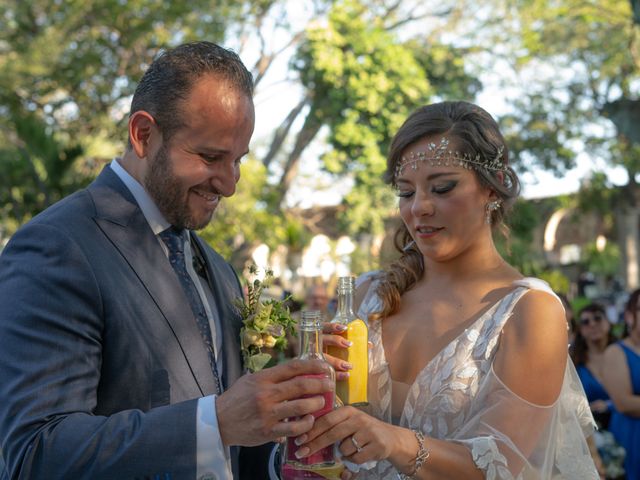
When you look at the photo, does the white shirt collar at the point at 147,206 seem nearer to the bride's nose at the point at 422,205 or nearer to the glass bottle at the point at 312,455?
the glass bottle at the point at 312,455

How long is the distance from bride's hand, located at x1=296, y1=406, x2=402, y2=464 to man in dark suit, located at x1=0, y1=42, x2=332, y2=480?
0.37 ft

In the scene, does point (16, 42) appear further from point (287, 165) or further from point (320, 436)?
point (320, 436)

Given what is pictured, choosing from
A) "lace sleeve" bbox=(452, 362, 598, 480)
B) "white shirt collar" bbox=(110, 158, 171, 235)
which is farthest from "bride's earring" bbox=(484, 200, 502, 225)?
"white shirt collar" bbox=(110, 158, 171, 235)

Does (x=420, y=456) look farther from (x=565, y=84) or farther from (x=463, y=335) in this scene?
(x=565, y=84)

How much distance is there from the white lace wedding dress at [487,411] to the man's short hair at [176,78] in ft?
3.72

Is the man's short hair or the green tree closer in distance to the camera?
the man's short hair

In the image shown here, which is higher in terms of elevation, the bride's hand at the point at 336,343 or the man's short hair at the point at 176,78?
the man's short hair at the point at 176,78

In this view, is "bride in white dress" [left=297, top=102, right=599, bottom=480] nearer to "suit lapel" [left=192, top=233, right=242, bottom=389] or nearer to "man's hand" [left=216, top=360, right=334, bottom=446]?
"suit lapel" [left=192, top=233, right=242, bottom=389]

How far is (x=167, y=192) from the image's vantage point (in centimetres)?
239

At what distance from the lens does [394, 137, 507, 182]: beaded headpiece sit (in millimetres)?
2842

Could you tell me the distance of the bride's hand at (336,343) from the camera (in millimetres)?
2422

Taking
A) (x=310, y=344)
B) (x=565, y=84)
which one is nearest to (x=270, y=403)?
(x=310, y=344)

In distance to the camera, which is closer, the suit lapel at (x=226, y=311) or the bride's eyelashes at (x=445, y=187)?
the suit lapel at (x=226, y=311)

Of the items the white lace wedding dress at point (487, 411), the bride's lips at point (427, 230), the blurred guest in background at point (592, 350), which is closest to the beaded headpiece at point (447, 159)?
the bride's lips at point (427, 230)
